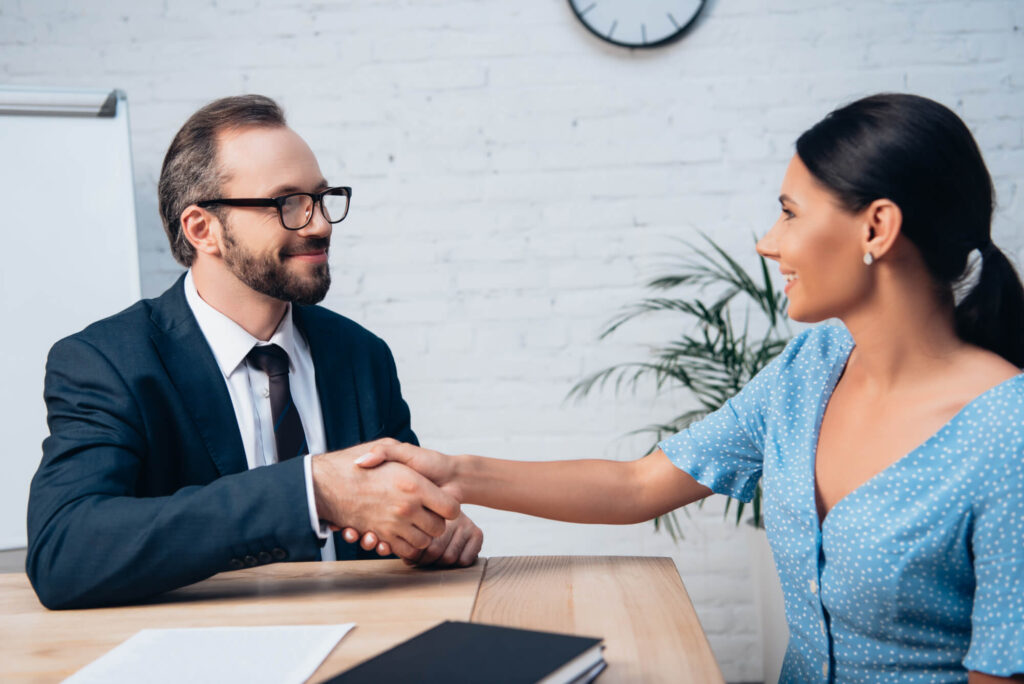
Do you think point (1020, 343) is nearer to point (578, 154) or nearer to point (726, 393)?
point (726, 393)

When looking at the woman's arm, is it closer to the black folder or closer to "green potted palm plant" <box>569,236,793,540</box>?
the black folder

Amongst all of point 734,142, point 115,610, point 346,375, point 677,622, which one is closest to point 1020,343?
point 677,622

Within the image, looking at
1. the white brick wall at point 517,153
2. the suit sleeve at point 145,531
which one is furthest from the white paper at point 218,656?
the white brick wall at point 517,153

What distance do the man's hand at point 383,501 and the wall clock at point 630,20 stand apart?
1.74 meters

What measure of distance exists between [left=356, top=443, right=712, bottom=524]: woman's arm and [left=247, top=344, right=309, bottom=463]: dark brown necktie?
33cm

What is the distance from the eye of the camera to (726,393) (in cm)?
231

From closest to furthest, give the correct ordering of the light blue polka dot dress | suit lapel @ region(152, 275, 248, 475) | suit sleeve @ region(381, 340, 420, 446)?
the light blue polka dot dress
suit lapel @ region(152, 275, 248, 475)
suit sleeve @ region(381, 340, 420, 446)

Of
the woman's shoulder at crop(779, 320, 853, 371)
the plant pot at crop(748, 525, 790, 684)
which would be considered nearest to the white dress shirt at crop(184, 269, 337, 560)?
the woman's shoulder at crop(779, 320, 853, 371)

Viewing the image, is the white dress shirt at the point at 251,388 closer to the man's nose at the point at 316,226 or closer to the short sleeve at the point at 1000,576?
the man's nose at the point at 316,226

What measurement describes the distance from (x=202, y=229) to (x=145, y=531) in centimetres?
69

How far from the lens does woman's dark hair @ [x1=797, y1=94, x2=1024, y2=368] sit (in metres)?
1.03

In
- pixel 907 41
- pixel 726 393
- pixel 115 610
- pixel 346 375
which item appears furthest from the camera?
pixel 907 41

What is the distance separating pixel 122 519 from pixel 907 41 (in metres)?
2.40

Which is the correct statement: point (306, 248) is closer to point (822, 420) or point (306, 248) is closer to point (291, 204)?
point (291, 204)
